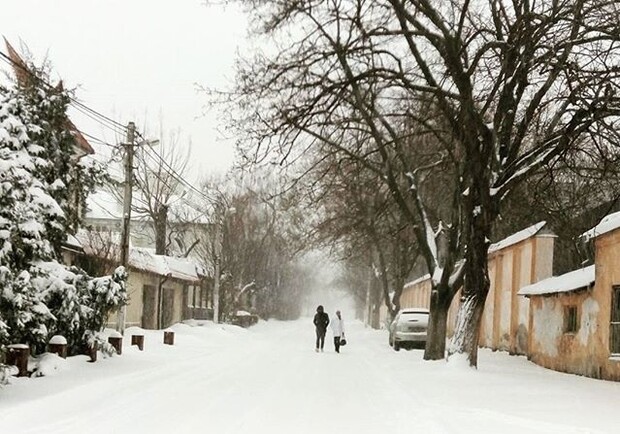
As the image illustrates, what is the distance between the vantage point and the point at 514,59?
15.0m

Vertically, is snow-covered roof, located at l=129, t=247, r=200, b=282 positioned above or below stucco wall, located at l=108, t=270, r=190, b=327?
above

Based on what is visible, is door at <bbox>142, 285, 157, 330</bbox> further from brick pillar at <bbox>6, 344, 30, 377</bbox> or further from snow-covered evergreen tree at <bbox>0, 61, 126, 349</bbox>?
brick pillar at <bbox>6, 344, 30, 377</bbox>

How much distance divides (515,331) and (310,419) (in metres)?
17.6

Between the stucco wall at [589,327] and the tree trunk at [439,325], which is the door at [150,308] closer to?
the tree trunk at [439,325]

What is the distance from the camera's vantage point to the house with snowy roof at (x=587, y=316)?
1634 cm

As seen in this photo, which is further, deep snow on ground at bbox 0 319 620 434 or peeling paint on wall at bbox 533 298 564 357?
peeling paint on wall at bbox 533 298 564 357

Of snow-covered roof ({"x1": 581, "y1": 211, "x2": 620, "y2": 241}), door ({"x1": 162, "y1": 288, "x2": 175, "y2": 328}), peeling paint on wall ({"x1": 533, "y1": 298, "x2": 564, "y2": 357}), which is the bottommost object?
door ({"x1": 162, "y1": 288, "x2": 175, "y2": 328})

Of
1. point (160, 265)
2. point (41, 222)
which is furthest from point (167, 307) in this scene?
point (41, 222)

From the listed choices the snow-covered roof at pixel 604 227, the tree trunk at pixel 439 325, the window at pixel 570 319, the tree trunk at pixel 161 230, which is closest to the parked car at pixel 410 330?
the tree trunk at pixel 439 325

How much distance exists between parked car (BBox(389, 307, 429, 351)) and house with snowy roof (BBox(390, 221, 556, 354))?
273 cm

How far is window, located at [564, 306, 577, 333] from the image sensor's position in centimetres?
1914

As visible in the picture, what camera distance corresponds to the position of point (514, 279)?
88.4 ft

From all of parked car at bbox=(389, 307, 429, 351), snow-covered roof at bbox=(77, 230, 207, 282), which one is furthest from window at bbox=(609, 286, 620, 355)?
snow-covered roof at bbox=(77, 230, 207, 282)

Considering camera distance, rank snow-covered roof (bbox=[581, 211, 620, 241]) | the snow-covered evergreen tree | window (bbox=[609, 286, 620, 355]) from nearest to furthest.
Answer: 1. the snow-covered evergreen tree
2. snow-covered roof (bbox=[581, 211, 620, 241])
3. window (bbox=[609, 286, 620, 355])
